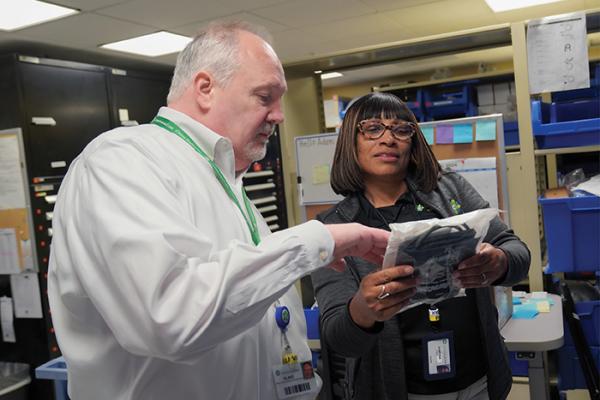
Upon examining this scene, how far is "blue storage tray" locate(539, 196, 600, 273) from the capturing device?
75.6 inches

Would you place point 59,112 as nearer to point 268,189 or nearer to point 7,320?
point 7,320

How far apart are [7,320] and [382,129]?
129 inches

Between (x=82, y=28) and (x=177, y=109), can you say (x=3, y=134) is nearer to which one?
(x=82, y=28)

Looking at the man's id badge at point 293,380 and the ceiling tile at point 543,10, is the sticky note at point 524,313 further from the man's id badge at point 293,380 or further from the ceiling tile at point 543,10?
the ceiling tile at point 543,10

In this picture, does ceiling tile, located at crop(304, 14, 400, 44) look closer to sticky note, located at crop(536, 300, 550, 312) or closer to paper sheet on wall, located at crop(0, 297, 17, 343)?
sticky note, located at crop(536, 300, 550, 312)

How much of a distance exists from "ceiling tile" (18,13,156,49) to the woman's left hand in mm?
3494

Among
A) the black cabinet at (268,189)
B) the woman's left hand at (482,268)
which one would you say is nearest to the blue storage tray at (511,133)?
the black cabinet at (268,189)

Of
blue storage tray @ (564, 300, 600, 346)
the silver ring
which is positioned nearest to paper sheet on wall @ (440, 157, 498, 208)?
blue storage tray @ (564, 300, 600, 346)

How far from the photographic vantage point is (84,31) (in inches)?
162

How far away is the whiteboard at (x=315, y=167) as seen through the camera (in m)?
2.47

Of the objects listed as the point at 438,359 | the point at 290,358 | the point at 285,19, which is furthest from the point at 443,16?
the point at 290,358

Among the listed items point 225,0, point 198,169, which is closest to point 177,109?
point 198,169

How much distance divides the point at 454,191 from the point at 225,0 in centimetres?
278

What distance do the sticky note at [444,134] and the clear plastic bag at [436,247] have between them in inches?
45.9
